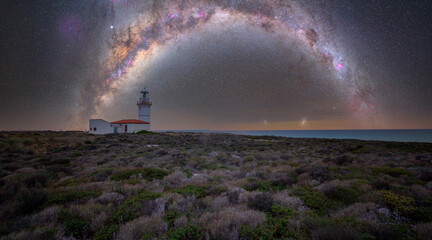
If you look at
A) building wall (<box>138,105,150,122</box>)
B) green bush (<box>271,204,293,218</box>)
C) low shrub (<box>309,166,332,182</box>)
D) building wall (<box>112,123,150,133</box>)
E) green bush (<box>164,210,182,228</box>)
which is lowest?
green bush (<box>164,210,182,228</box>)

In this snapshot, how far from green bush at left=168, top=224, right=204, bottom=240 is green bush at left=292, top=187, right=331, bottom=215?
3311mm

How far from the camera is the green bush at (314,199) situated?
187 inches

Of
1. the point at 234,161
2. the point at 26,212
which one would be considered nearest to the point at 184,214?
the point at 26,212

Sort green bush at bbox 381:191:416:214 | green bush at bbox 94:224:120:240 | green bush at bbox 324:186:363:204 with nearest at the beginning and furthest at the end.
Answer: green bush at bbox 94:224:120:240 → green bush at bbox 381:191:416:214 → green bush at bbox 324:186:363:204

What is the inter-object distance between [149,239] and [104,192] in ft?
11.6

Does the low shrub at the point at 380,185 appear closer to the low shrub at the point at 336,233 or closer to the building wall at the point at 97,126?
the low shrub at the point at 336,233

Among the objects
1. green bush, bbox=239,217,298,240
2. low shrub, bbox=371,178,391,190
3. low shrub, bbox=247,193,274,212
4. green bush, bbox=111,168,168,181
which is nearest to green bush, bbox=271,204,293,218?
low shrub, bbox=247,193,274,212

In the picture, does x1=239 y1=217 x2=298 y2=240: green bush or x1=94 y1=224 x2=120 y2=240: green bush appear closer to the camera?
x1=239 y1=217 x2=298 y2=240: green bush

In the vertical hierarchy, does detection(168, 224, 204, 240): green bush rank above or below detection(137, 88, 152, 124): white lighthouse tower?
below

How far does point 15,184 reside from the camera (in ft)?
21.6

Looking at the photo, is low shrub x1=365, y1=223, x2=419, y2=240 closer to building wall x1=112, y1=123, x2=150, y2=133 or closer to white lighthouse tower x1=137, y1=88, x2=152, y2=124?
building wall x1=112, y1=123, x2=150, y2=133

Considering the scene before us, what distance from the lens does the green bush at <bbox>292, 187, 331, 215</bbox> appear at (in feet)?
15.6

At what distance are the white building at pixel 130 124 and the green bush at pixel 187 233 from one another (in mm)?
42893

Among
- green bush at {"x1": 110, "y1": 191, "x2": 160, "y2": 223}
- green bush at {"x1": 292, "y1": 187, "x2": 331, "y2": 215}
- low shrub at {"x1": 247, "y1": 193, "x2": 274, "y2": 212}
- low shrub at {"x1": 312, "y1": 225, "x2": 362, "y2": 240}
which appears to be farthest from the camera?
green bush at {"x1": 292, "y1": 187, "x2": 331, "y2": 215}
